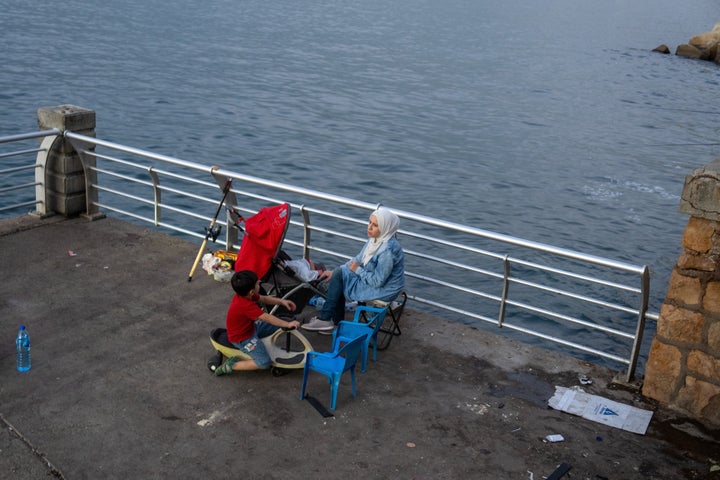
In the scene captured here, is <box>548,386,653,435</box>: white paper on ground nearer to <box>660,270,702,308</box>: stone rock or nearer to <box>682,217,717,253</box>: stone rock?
<box>660,270,702,308</box>: stone rock

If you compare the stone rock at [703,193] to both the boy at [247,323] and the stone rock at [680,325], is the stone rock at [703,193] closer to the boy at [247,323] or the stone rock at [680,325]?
the stone rock at [680,325]

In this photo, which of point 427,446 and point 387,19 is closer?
point 427,446

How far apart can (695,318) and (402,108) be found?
28.4m

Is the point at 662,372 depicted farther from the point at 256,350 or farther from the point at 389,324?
the point at 256,350

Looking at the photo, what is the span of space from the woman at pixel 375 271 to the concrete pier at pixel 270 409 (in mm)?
612

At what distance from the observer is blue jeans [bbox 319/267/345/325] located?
323 inches

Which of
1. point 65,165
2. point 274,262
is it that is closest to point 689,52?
point 65,165

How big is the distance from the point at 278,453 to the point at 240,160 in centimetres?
2093

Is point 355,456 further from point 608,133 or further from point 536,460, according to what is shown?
point 608,133

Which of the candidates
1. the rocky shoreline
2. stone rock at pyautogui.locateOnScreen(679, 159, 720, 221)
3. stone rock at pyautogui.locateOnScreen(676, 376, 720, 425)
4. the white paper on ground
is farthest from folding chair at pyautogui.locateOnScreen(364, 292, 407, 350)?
the rocky shoreline

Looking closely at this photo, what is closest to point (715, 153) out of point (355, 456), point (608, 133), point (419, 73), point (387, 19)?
point (608, 133)

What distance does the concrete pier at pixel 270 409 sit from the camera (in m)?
6.24

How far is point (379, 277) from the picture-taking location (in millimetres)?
8078

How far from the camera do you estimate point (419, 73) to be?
4394 centimetres
